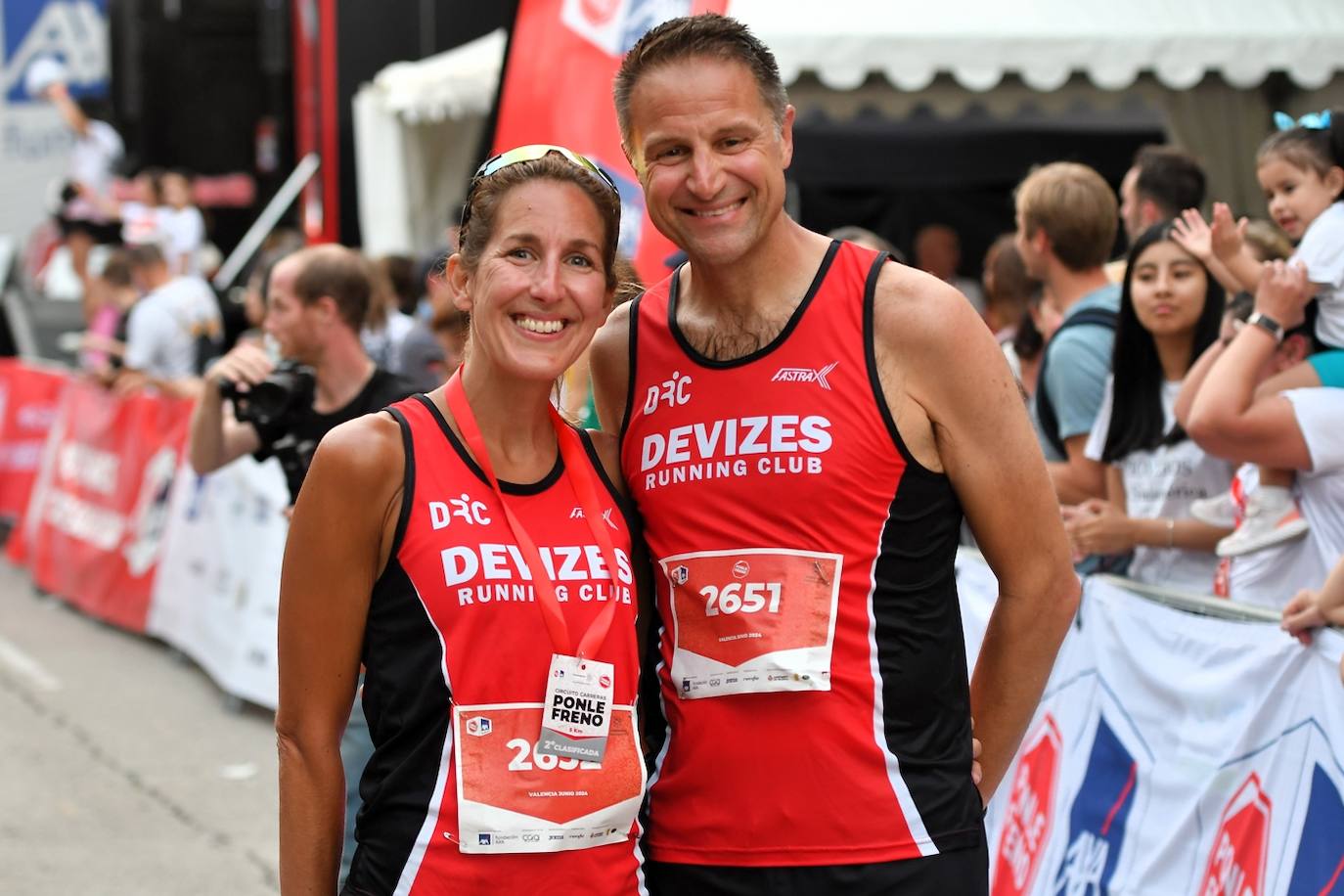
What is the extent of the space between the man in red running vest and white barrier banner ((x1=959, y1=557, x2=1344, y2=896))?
4.27ft

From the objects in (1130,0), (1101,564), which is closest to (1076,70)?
(1130,0)

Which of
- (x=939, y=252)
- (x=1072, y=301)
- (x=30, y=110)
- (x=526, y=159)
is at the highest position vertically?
(x=30, y=110)

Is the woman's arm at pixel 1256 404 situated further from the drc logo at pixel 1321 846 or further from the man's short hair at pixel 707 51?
the man's short hair at pixel 707 51

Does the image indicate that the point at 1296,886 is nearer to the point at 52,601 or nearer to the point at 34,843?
the point at 34,843

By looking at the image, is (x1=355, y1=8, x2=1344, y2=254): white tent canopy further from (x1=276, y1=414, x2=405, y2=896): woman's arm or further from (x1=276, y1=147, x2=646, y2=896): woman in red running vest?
(x1=276, y1=414, x2=405, y2=896): woman's arm

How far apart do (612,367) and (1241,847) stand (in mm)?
1980

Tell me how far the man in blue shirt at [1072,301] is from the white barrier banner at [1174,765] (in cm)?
60

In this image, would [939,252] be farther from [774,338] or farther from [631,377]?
[774,338]

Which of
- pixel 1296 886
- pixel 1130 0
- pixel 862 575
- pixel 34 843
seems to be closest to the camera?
pixel 862 575

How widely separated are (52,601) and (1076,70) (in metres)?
7.14

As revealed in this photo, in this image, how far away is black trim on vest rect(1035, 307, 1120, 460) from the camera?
5.48 m

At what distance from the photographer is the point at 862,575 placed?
2668 millimetres

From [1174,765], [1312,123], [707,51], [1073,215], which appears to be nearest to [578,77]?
[1073,215]

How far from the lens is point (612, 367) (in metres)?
2.97
